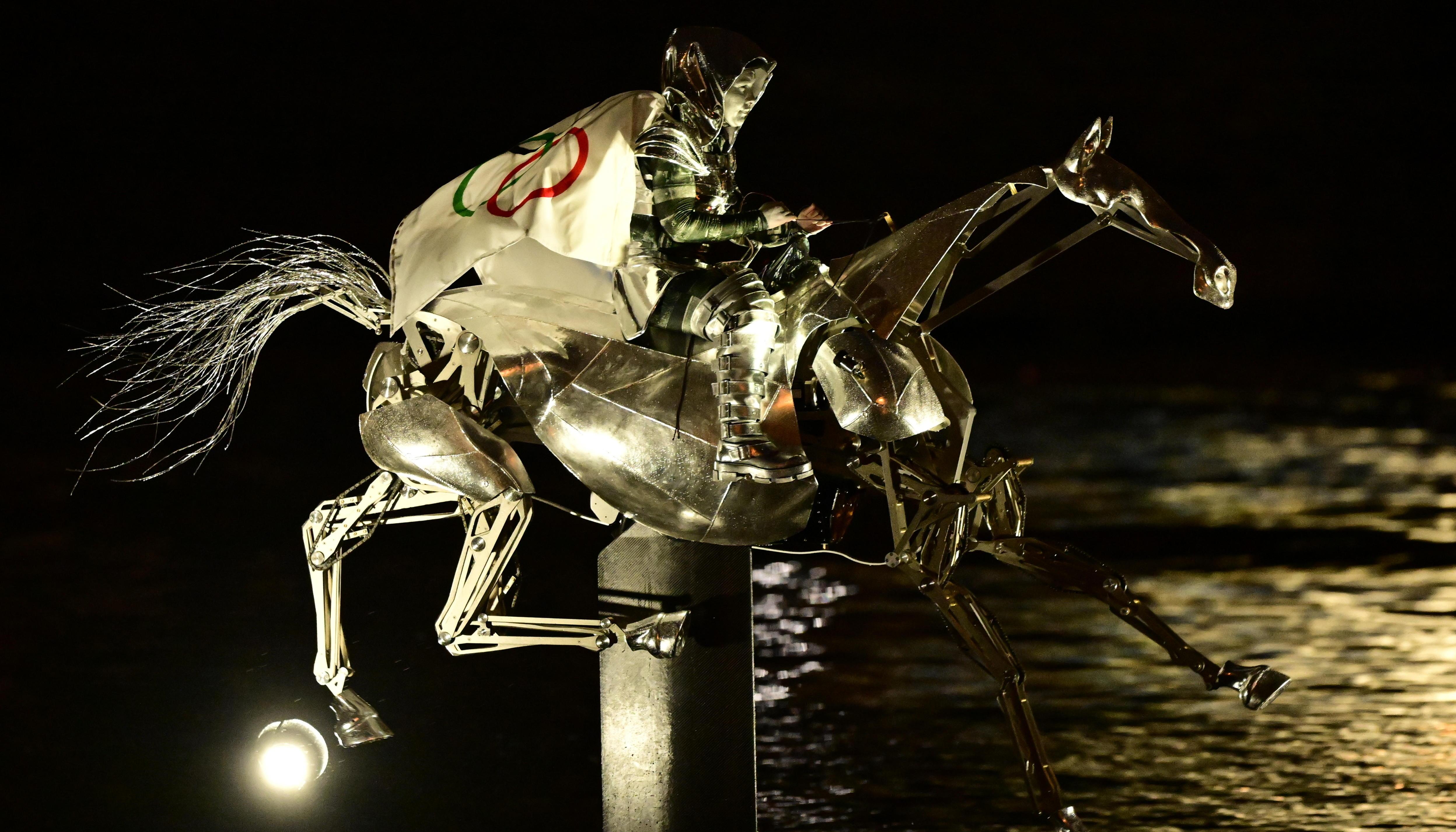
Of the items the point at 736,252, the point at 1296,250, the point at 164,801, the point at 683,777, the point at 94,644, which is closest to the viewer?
the point at 683,777

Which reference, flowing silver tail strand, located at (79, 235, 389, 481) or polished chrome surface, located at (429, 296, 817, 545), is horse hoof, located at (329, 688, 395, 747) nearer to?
flowing silver tail strand, located at (79, 235, 389, 481)

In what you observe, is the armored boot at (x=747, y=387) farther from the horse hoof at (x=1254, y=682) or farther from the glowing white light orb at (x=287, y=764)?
the glowing white light orb at (x=287, y=764)

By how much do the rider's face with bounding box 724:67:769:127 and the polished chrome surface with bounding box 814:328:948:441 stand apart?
41 centimetres

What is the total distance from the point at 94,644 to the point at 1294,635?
Result: 3.43 meters

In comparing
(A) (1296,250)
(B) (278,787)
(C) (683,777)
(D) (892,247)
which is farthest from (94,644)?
(A) (1296,250)

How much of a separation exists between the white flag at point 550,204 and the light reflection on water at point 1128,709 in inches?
62.1

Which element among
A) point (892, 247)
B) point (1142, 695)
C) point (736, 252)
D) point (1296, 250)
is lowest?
point (1142, 695)

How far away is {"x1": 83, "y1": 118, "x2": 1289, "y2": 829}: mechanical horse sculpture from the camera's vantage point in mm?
2166

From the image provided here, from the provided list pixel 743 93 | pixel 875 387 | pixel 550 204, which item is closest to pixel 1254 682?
pixel 875 387

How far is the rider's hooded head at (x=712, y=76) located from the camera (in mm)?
2189

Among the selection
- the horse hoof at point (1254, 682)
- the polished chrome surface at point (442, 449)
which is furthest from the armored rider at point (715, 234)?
the horse hoof at point (1254, 682)

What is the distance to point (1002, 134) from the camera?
15.4 feet

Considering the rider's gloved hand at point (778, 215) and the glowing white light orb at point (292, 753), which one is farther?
the glowing white light orb at point (292, 753)

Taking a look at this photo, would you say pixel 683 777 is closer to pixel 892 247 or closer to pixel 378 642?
pixel 892 247
